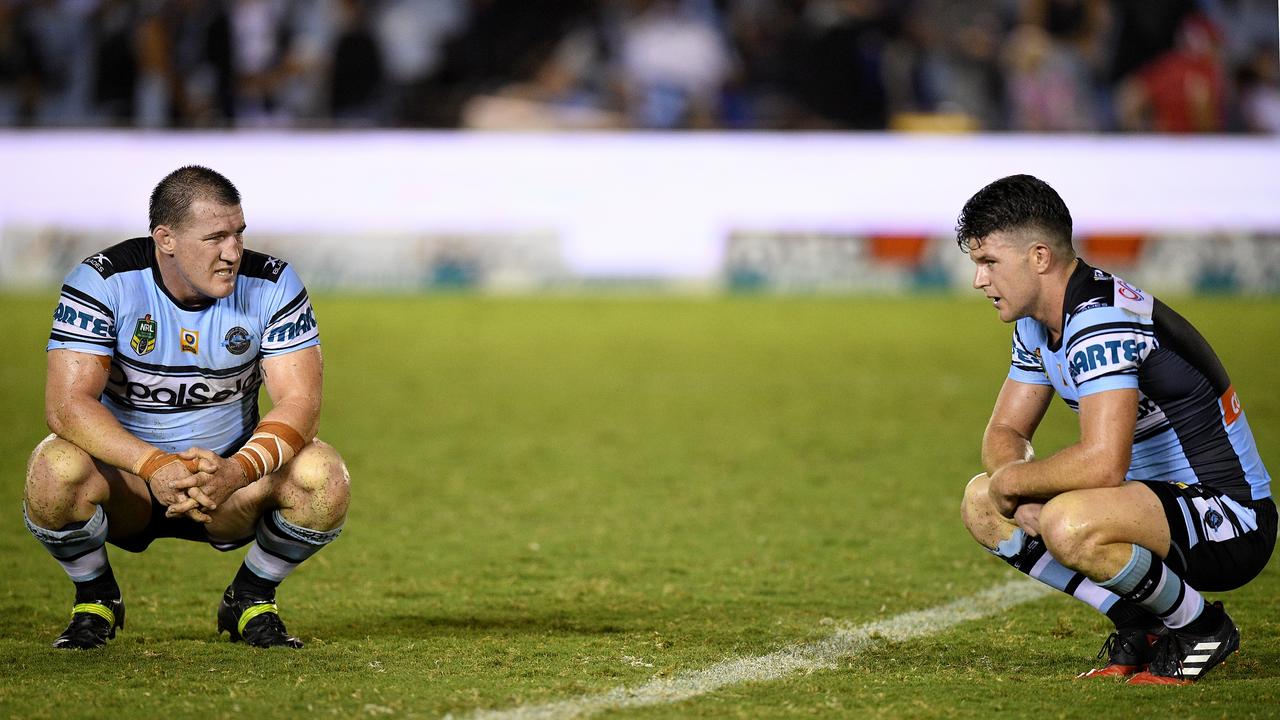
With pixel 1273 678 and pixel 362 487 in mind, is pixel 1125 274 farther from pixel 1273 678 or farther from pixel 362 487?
pixel 1273 678

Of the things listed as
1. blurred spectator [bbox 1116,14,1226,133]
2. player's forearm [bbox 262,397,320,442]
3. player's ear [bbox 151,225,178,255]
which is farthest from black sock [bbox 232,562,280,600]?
blurred spectator [bbox 1116,14,1226,133]

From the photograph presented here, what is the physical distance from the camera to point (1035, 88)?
16.4m

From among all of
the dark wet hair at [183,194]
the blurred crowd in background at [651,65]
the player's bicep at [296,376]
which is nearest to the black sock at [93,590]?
the player's bicep at [296,376]

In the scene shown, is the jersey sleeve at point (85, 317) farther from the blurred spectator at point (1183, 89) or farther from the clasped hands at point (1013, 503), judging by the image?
the blurred spectator at point (1183, 89)

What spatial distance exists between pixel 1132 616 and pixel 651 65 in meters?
13.4

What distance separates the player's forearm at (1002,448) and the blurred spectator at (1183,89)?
12.3 meters

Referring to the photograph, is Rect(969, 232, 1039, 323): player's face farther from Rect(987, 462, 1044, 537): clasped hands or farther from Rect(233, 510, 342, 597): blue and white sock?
Rect(233, 510, 342, 597): blue and white sock

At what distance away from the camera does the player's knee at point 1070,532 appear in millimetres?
3969

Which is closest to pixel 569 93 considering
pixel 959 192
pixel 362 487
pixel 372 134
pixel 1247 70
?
pixel 372 134

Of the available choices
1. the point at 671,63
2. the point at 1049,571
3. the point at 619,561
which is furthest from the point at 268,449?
the point at 671,63

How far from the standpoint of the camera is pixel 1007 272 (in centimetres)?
416

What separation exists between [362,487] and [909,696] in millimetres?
3900

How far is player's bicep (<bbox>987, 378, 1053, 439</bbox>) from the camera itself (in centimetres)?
450

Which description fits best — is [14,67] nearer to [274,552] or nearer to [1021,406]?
[274,552]
